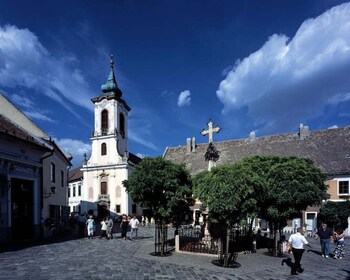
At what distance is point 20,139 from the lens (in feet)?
51.8

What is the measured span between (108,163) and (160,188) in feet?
106

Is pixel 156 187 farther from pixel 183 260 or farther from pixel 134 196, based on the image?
pixel 183 260

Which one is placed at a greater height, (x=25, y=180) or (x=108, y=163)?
(x=108, y=163)

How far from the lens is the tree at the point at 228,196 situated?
1073 cm

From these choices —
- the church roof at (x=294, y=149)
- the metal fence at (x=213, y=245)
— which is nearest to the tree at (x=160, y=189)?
the metal fence at (x=213, y=245)

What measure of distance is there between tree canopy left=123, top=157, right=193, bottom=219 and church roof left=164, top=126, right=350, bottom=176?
72.7 ft

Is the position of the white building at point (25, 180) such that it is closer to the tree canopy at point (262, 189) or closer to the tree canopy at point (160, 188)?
the tree canopy at point (160, 188)

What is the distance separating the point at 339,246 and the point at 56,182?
1795 centimetres

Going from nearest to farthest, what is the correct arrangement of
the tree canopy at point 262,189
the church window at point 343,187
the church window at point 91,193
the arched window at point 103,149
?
the tree canopy at point 262,189
the church window at point 343,187
the church window at point 91,193
the arched window at point 103,149

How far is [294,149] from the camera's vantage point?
3481 centimetres

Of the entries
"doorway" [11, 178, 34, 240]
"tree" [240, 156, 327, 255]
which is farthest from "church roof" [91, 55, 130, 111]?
"tree" [240, 156, 327, 255]

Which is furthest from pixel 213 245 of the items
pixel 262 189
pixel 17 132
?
pixel 17 132

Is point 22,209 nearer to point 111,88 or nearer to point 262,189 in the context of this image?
point 262,189

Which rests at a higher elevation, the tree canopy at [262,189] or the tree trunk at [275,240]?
the tree canopy at [262,189]
